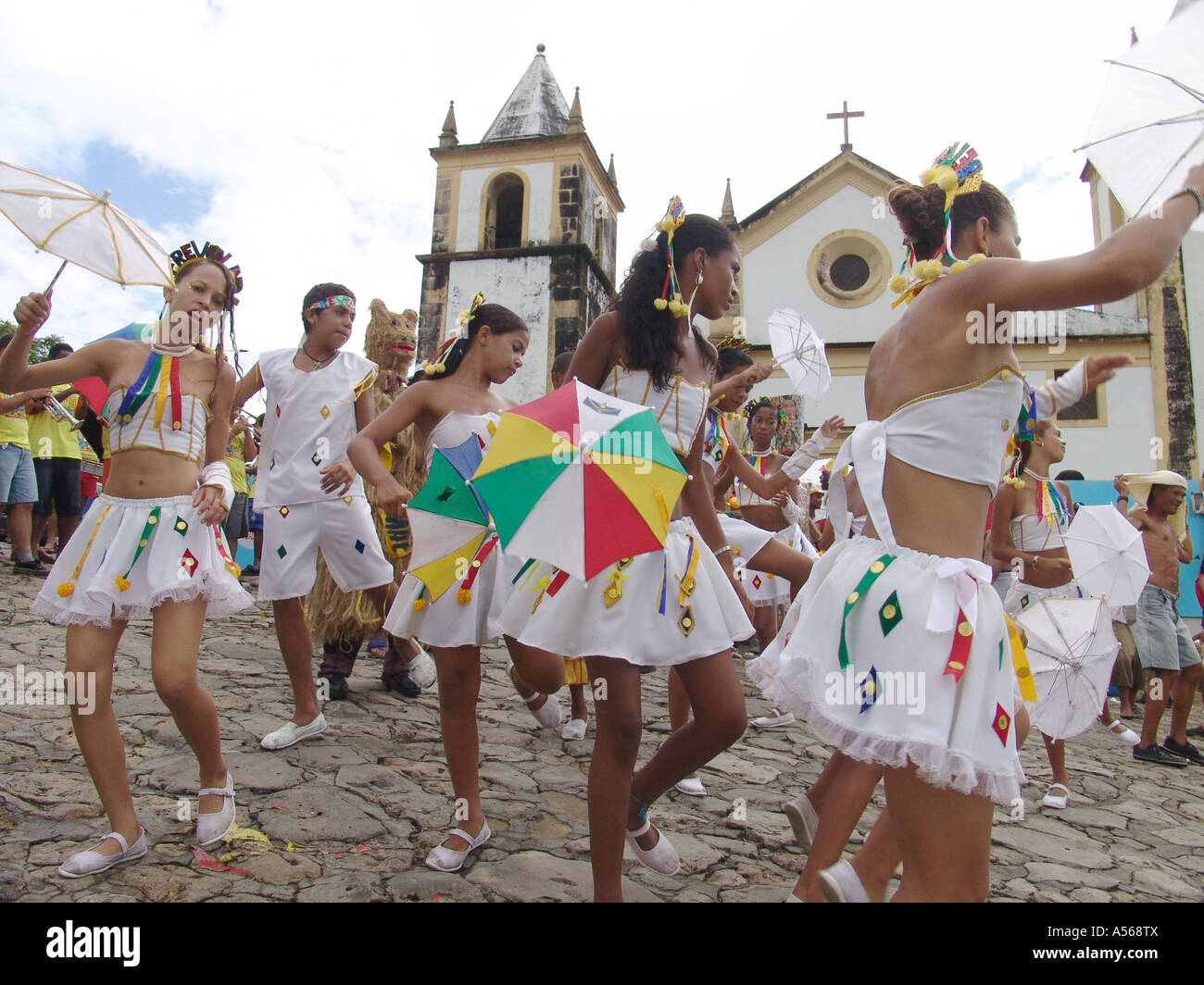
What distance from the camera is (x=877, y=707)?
1790 mm

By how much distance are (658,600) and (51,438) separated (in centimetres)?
778

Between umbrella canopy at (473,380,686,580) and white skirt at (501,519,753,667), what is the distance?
27 centimetres

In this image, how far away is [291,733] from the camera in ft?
13.0

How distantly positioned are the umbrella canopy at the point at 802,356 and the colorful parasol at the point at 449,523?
418 centimetres

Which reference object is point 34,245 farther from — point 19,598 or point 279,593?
point 19,598

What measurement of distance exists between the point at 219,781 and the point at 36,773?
41.5 inches

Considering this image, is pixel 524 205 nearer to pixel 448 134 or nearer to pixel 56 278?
pixel 448 134

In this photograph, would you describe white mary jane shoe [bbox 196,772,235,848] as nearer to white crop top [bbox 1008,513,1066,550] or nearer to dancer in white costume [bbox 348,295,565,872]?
dancer in white costume [bbox 348,295,565,872]

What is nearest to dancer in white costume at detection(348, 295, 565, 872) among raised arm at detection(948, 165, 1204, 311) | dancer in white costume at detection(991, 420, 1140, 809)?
raised arm at detection(948, 165, 1204, 311)

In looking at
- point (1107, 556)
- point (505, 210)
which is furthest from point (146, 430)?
point (505, 210)

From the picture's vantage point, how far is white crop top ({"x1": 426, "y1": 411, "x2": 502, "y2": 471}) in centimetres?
321

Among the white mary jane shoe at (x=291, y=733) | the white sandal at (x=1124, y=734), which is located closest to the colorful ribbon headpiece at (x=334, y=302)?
the white mary jane shoe at (x=291, y=733)

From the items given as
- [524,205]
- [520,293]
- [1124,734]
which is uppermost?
[524,205]

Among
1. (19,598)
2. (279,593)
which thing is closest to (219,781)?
(279,593)
